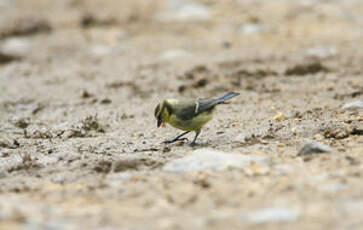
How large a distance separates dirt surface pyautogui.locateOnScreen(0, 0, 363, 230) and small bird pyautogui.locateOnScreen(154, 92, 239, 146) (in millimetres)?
210

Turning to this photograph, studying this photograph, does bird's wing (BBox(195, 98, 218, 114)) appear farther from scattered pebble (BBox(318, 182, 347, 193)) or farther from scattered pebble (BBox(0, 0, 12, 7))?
scattered pebble (BBox(0, 0, 12, 7))

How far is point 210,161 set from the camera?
4.63 metres

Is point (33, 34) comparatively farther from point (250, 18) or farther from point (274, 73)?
point (274, 73)

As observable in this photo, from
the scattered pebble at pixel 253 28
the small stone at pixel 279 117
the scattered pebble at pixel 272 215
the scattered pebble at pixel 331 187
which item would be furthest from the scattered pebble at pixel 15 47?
the scattered pebble at pixel 272 215

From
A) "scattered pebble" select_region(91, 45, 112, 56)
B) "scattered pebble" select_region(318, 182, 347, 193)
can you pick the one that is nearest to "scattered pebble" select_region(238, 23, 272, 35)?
"scattered pebble" select_region(91, 45, 112, 56)

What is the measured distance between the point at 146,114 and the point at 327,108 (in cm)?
208

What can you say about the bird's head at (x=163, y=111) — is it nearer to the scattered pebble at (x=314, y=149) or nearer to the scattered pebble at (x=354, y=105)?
the scattered pebble at (x=314, y=149)

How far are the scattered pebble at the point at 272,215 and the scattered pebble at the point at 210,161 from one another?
0.96m

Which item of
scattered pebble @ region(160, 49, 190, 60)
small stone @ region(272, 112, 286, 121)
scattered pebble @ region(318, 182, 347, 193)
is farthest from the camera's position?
scattered pebble @ region(160, 49, 190, 60)

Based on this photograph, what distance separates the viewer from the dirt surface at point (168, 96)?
3.73m

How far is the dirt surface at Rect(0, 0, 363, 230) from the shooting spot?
3.73 m

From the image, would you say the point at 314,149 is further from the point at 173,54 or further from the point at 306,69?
the point at 173,54

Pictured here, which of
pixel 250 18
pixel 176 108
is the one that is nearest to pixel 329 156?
pixel 176 108

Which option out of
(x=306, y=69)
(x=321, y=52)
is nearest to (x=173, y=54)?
(x=321, y=52)
